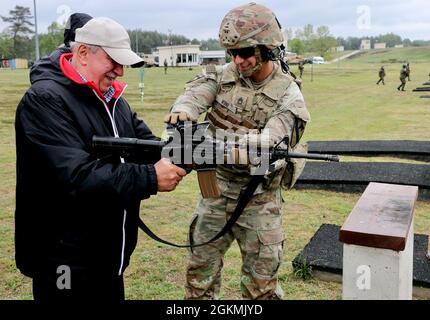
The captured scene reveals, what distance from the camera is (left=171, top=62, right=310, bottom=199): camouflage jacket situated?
322 centimetres

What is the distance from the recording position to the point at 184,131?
2.82 m

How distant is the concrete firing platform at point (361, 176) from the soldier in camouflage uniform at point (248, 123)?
4.78 meters

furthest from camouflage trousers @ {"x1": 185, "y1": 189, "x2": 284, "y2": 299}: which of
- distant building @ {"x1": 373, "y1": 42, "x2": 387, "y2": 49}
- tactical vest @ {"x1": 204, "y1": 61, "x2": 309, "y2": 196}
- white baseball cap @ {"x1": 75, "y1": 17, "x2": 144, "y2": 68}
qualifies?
distant building @ {"x1": 373, "y1": 42, "x2": 387, "y2": 49}

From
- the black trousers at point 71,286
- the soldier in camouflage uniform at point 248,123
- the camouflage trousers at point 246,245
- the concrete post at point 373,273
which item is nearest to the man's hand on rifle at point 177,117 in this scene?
the soldier in camouflage uniform at point 248,123

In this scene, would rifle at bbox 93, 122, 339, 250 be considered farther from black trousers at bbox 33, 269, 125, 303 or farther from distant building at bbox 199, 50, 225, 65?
distant building at bbox 199, 50, 225, 65

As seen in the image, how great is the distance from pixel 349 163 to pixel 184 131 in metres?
6.81

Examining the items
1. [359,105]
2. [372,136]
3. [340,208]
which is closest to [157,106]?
[359,105]

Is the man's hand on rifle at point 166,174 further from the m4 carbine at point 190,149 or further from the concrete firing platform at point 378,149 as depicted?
the concrete firing platform at point 378,149

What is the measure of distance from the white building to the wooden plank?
7427 cm

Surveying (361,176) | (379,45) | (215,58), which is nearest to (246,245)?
(361,176)

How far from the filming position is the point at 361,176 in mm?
8203

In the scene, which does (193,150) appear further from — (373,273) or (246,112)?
(373,273)
